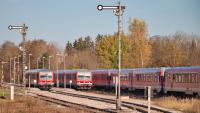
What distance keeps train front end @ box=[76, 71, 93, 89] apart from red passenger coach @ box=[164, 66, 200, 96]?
24612 millimetres

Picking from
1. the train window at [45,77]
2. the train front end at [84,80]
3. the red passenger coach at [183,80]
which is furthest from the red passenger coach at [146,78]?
the train window at [45,77]

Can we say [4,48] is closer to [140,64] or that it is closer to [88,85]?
[140,64]

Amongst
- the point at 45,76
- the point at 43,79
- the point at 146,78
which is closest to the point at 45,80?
the point at 43,79

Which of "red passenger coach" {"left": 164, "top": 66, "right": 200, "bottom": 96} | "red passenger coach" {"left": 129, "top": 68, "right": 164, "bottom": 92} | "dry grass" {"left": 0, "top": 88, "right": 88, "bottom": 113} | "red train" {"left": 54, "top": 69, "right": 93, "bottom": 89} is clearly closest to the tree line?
"red train" {"left": 54, "top": 69, "right": 93, "bottom": 89}

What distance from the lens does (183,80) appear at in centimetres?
4006

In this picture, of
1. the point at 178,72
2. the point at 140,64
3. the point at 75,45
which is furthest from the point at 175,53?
the point at 75,45

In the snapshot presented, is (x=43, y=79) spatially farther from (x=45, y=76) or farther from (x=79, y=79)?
(x=79, y=79)

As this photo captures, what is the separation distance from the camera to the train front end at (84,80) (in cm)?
6738

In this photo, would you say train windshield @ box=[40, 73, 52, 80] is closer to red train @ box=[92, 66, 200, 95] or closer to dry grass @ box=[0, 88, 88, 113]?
red train @ box=[92, 66, 200, 95]

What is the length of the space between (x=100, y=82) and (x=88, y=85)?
84.8 inches

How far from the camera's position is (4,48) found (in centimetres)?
16612

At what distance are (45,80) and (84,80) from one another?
6272 millimetres

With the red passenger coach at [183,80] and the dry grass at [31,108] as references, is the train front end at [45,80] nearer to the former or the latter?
the red passenger coach at [183,80]

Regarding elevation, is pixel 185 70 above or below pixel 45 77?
above
